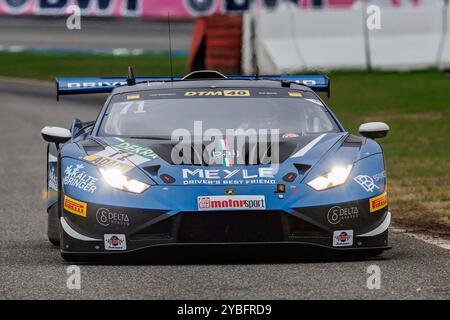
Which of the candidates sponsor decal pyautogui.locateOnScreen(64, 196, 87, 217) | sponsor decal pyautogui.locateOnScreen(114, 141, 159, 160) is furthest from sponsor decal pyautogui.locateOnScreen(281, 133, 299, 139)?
sponsor decal pyautogui.locateOnScreen(64, 196, 87, 217)

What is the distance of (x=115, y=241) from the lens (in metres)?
8.17

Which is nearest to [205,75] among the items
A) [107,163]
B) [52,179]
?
[52,179]

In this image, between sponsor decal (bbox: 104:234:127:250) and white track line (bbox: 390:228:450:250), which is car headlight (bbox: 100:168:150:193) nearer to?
sponsor decal (bbox: 104:234:127:250)

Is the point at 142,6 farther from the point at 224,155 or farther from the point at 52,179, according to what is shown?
the point at 224,155

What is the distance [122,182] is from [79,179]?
310mm

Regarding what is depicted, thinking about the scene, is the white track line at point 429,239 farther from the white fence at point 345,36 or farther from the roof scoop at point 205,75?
the white fence at point 345,36

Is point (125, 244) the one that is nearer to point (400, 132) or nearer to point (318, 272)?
point (318, 272)

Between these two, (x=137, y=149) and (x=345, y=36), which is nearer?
(x=137, y=149)

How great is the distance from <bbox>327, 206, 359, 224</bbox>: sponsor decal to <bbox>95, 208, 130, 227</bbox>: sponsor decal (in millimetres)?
1217

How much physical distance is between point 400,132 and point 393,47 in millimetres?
10500

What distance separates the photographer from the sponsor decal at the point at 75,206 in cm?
824

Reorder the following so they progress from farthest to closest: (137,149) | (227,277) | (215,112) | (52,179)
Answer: (52,179) < (215,112) < (137,149) < (227,277)

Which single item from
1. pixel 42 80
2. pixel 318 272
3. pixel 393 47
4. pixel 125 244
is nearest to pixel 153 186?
pixel 125 244
